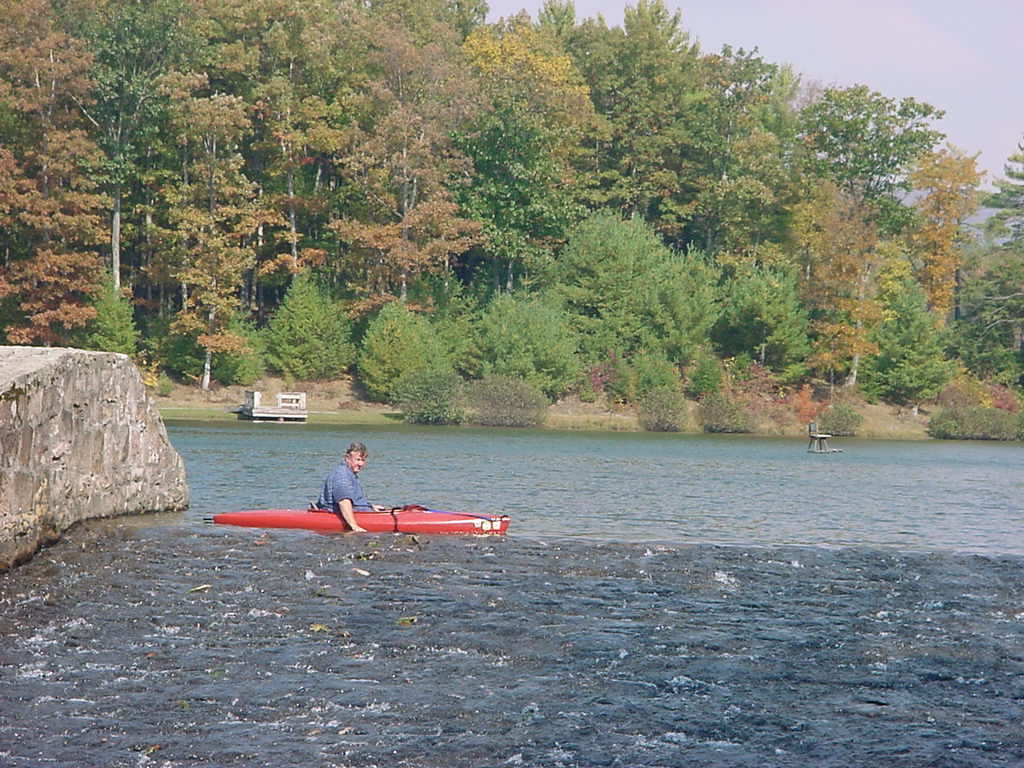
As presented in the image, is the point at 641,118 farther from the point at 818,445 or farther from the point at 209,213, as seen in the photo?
the point at 818,445

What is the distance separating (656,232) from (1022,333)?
77.3ft

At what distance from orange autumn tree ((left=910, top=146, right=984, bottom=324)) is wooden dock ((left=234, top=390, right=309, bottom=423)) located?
40.5m

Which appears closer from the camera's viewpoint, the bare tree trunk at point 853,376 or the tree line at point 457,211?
the tree line at point 457,211

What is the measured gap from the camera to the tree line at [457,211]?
61250mm

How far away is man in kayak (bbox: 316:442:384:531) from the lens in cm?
1969

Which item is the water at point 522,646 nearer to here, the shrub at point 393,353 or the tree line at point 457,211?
the shrub at point 393,353

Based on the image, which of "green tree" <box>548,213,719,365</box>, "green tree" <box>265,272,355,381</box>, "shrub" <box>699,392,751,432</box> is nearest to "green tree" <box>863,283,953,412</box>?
"green tree" <box>548,213,719,365</box>

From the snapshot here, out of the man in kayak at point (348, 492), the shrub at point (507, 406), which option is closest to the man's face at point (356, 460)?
the man in kayak at point (348, 492)

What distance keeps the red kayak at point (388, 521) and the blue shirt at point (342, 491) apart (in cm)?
18

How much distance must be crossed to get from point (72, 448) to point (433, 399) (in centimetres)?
4162

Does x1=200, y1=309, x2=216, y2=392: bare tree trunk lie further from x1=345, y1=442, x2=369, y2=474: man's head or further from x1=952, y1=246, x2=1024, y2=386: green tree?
x1=345, y1=442, x2=369, y2=474: man's head

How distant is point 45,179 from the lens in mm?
60125

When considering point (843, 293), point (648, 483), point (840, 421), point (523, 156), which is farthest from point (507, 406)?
point (648, 483)

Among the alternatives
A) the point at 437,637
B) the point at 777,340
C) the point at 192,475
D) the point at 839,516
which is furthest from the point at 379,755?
the point at 777,340
